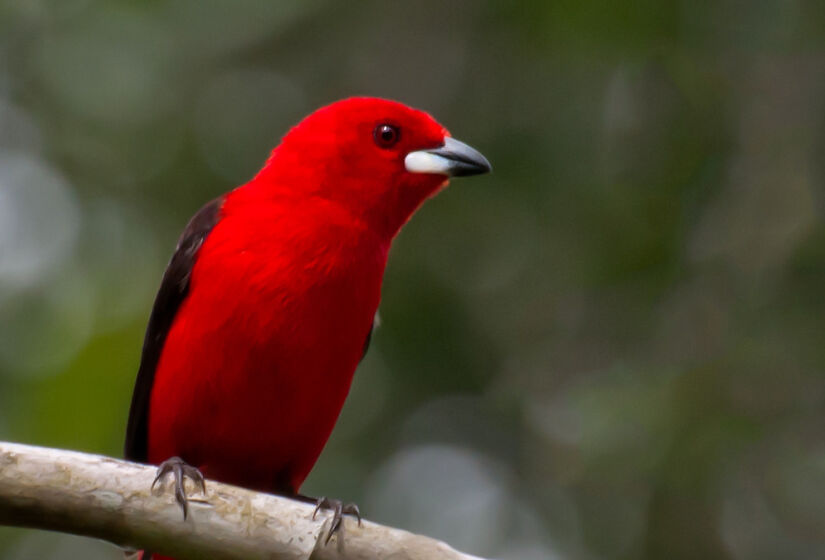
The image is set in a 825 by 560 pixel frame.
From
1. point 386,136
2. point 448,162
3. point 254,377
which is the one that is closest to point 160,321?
point 254,377

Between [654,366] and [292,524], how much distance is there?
2845mm

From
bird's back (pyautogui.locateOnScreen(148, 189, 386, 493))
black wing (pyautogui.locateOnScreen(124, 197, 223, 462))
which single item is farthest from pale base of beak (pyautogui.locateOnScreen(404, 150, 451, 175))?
black wing (pyautogui.locateOnScreen(124, 197, 223, 462))

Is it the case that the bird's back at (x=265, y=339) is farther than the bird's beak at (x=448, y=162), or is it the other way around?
the bird's beak at (x=448, y=162)

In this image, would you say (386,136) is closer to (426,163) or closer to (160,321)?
(426,163)

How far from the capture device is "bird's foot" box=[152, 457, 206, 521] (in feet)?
10.1

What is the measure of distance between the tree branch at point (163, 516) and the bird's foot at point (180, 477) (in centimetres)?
2

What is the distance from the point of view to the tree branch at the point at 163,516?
290cm

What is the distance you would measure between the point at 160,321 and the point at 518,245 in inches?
112

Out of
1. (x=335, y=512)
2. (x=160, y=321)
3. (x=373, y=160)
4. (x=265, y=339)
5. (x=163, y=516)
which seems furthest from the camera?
(x=373, y=160)

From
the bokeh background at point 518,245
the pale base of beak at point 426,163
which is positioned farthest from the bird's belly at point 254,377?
the bokeh background at point 518,245

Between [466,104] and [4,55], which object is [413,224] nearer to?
[466,104]

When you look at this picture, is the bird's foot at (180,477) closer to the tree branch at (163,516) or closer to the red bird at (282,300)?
the tree branch at (163,516)

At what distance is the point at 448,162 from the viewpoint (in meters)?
4.52

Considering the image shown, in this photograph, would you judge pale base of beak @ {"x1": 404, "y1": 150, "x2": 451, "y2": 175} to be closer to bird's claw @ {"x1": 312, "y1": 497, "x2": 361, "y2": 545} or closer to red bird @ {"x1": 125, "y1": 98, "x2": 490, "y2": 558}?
red bird @ {"x1": 125, "y1": 98, "x2": 490, "y2": 558}
